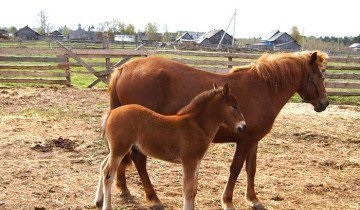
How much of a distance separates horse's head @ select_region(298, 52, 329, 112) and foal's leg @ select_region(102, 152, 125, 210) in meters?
2.72

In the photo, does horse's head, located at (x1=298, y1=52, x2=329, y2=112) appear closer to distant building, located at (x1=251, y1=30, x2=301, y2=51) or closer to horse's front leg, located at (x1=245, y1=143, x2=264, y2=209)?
horse's front leg, located at (x1=245, y1=143, x2=264, y2=209)

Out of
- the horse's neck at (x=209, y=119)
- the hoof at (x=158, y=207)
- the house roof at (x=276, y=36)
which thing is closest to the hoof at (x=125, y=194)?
the hoof at (x=158, y=207)

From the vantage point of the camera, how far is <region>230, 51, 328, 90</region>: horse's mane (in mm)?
5215

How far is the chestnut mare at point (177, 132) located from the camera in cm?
436

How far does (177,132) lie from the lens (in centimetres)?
441

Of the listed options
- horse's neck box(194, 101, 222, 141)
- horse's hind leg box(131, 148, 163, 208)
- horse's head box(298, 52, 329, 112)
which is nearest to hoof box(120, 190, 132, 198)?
horse's hind leg box(131, 148, 163, 208)

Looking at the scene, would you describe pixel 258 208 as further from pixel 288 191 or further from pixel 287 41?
pixel 287 41

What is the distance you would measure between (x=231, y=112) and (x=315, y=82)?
1.70 meters

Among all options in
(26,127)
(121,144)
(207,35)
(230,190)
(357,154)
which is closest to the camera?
(121,144)

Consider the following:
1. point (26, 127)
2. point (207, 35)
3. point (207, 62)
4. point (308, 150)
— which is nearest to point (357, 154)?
point (308, 150)

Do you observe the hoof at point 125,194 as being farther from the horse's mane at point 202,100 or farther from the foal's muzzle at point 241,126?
the foal's muzzle at point 241,126

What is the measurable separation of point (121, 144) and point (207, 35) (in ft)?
222

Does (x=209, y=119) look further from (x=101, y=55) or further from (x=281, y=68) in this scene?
(x=101, y=55)

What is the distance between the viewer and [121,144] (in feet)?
14.2
